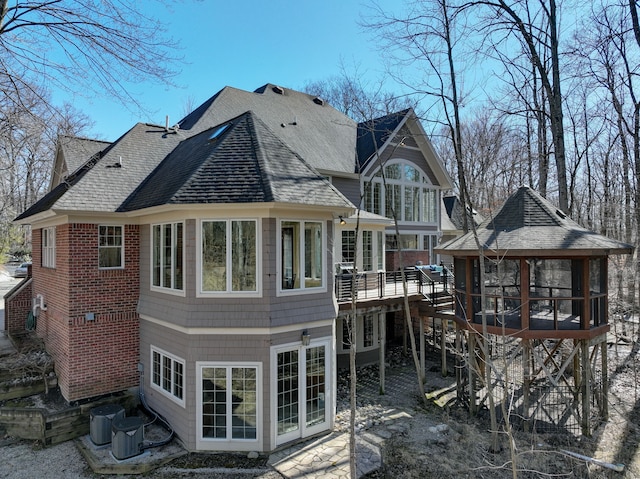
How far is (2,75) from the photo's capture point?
6699mm

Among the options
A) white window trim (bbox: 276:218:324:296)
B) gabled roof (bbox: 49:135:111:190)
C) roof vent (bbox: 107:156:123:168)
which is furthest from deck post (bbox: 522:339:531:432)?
gabled roof (bbox: 49:135:111:190)

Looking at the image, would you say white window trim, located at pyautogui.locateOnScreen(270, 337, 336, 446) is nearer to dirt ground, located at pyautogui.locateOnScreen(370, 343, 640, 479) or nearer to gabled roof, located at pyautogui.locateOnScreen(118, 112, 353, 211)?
dirt ground, located at pyautogui.locateOnScreen(370, 343, 640, 479)

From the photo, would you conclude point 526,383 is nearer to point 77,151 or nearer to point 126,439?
point 126,439

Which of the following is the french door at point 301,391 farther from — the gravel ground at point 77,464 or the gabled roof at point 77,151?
the gabled roof at point 77,151

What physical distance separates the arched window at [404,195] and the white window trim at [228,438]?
10.8 m

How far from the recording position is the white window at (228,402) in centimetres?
825

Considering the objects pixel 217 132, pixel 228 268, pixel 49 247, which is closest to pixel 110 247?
pixel 49 247

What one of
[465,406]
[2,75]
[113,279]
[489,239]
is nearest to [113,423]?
[113,279]

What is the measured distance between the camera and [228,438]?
8273 mm

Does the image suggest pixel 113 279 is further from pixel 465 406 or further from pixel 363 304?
pixel 465 406

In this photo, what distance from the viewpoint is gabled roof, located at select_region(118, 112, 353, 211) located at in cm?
812

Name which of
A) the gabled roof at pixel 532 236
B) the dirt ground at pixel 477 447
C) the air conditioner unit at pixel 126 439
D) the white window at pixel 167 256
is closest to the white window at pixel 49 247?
the white window at pixel 167 256

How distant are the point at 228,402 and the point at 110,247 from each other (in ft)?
16.7

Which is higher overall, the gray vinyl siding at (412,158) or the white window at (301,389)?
the gray vinyl siding at (412,158)
